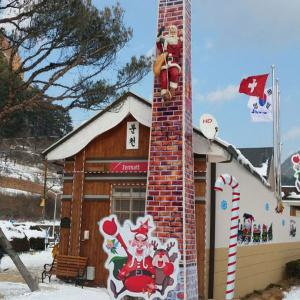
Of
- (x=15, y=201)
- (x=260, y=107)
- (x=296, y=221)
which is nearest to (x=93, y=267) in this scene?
(x=260, y=107)

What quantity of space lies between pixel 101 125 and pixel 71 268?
12.1ft

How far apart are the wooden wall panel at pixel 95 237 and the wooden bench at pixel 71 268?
0.25 m

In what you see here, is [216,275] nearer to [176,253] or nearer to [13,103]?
[176,253]

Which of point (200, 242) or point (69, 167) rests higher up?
point (69, 167)

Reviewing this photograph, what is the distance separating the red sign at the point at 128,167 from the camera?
12.4 meters

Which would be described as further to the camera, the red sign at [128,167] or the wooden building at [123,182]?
the red sign at [128,167]

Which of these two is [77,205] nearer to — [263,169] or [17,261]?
[17,261]

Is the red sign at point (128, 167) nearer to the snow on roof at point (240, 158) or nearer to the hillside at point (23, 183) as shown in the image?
the snow on roof at point (240, 158)

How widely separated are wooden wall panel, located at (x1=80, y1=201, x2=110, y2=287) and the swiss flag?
631 cm

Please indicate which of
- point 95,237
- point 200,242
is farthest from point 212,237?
point 95,237

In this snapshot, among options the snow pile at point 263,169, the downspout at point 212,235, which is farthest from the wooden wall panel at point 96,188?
the snow pile at point 263,169

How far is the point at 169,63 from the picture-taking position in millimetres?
9680

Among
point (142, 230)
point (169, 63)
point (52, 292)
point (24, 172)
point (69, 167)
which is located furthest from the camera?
point (24, 172)

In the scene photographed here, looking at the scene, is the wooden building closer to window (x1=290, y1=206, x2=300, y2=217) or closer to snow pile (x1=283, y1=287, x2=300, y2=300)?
snow pile (x1=283, y1=287, x2=300, y2=300)
